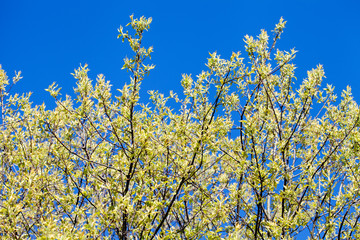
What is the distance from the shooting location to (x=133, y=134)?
6.25 metres

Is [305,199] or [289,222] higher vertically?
[305,199]

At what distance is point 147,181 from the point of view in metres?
6.02

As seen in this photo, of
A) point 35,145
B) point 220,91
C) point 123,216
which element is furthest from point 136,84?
point 35,145

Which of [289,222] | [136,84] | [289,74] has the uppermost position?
Result: [289,74]

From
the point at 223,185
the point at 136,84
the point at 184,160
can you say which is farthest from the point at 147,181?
the point at 223,185

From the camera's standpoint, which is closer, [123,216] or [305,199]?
[123,216]

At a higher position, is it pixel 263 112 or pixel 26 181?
pixel 263 112

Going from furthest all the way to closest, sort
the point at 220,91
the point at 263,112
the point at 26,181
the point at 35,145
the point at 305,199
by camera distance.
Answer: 1. the point at 35,145
2. the point at 305,199
3. the point at 263,112
4. the point at 220,91
5. the point at 26,181

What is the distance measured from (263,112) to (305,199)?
2.34m

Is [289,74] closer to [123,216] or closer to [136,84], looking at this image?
[136,84]

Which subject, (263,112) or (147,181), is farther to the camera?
(263,112)

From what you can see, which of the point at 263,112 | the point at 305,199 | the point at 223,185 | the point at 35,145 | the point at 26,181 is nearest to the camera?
the point at 26,181

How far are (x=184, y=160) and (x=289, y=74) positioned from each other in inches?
157

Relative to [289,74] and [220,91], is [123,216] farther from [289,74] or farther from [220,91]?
[289,74]
